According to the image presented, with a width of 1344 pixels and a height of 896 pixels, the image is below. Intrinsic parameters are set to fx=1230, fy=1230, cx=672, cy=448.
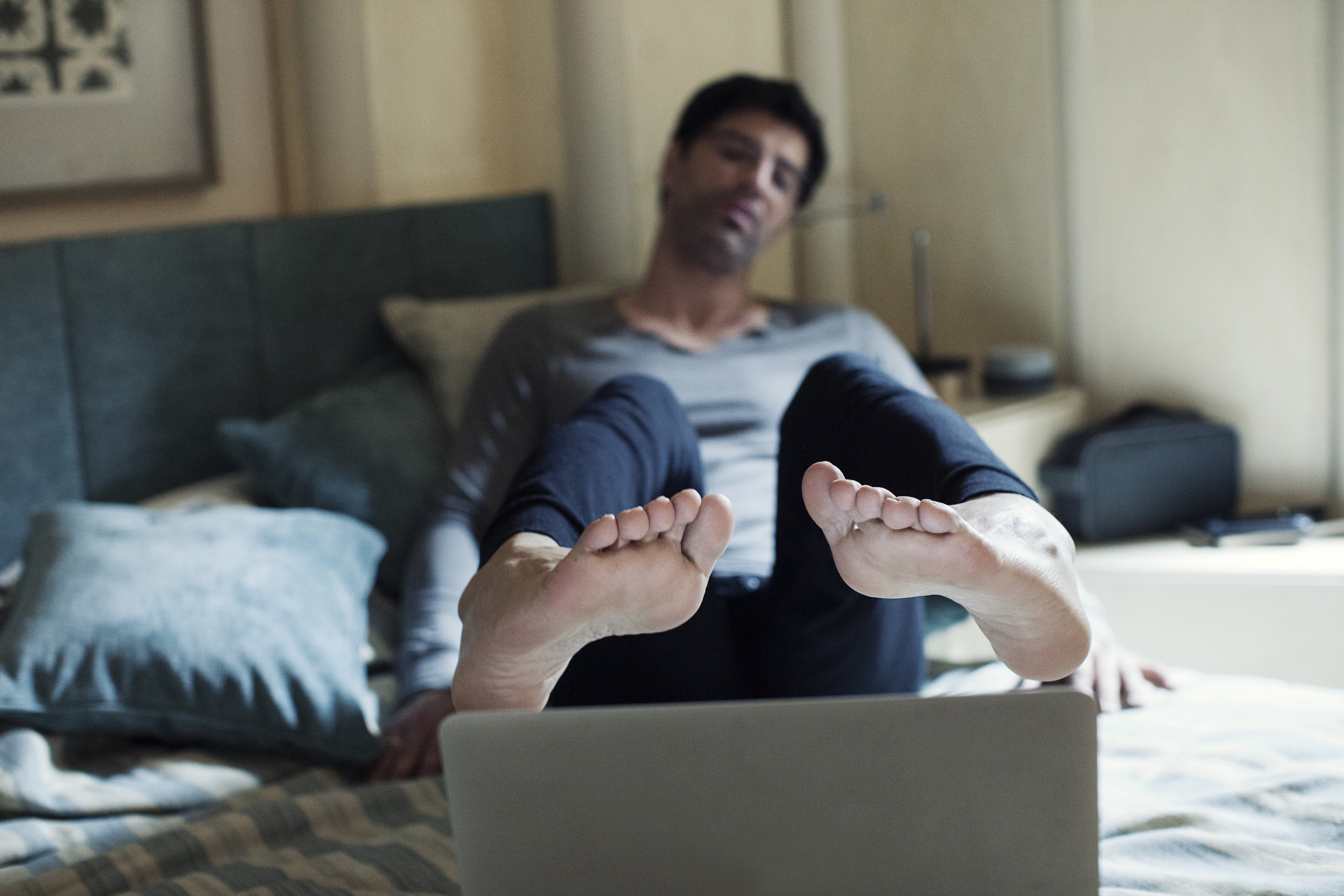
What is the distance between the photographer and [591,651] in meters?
1.07

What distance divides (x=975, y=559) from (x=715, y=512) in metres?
0.18

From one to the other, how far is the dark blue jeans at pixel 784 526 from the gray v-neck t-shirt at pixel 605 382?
0.34 metres

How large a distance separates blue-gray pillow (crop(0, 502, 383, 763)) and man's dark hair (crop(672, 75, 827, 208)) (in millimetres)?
926

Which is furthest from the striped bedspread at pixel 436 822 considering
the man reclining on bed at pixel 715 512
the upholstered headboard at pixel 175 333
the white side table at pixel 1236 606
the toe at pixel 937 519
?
the upholstered headboard at pixel 175 333

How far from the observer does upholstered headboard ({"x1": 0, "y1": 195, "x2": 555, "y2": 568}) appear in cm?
162

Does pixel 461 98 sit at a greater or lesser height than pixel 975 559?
greater

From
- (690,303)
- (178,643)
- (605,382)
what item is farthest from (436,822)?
(690,303)

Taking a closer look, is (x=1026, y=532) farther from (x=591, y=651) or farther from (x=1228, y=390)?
(x=1228, y=390)

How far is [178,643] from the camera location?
49.2 inches

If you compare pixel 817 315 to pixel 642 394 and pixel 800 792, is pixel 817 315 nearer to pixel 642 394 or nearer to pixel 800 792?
pixel 642 394

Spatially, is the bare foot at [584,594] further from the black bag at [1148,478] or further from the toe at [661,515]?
the black bag at [1148,478]

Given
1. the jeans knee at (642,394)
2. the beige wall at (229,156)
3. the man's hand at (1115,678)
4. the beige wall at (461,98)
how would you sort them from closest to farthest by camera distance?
the jeans knee at (642,394) < the man's hand at (1115,678) < the beige wall at (229,156) < the beige wall at (461,98)

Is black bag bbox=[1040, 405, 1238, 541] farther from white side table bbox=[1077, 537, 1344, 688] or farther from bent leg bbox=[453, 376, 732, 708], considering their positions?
bent leg bbox=[453, 376, 732, 708]

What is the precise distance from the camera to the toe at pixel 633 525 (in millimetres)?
848
